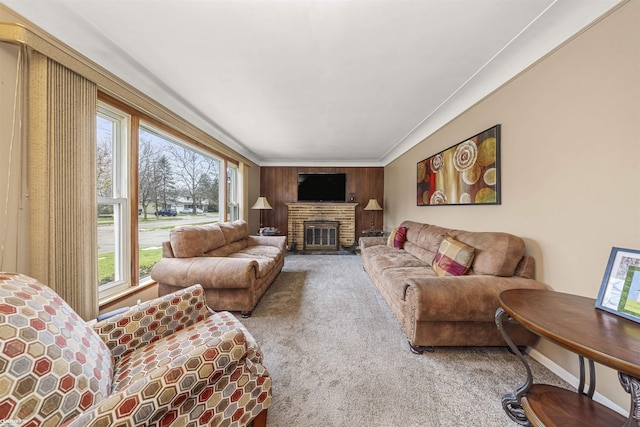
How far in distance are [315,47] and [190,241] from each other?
7.85 ft

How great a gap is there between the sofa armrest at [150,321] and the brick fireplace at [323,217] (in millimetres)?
4465

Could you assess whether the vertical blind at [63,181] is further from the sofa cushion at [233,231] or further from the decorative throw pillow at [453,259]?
the decorative throw pillow at [453,259]

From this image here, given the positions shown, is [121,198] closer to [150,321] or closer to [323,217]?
[150,321]

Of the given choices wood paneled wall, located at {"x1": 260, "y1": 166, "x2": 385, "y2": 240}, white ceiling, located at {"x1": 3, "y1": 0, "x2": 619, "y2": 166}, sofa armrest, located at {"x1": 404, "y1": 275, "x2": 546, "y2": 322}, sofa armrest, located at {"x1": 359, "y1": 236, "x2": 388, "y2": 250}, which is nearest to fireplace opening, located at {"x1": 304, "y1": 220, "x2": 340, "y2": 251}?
wood paneled wall, located at {"x1": 260, "y1": 166, "x2": 385, "y2": 240}

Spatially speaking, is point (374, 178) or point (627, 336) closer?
point (627, 336)

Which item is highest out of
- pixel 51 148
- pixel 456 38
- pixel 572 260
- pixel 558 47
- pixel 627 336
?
pixel 456 38

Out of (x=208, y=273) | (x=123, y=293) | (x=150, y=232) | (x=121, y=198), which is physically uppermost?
(x=121, y=198)

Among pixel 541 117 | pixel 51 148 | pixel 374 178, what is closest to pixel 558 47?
pixel 541 117

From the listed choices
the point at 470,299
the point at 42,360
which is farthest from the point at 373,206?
the point at 42,360

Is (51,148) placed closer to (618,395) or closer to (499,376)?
(499,376)

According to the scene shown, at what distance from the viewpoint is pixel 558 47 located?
1528 millimetres

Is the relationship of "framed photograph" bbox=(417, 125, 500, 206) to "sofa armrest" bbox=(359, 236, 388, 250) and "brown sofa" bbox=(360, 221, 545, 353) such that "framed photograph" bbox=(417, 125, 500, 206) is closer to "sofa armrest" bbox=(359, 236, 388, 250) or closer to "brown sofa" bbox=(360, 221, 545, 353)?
"brown sofa" bbox=(360, 221, 545, 353)

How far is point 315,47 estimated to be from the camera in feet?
5.83

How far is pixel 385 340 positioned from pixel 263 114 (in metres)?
3.08
